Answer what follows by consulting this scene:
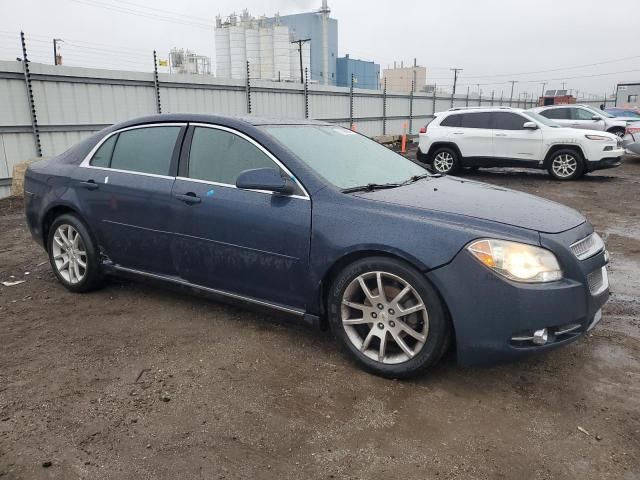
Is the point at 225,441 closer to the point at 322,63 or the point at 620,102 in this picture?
the point at 620,102

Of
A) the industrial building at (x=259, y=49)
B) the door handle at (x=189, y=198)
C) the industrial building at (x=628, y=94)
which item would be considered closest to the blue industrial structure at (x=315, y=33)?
the industrial building at (x=259, y=49)

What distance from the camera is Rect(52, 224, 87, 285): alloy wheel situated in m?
4.48

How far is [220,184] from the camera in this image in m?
3.63

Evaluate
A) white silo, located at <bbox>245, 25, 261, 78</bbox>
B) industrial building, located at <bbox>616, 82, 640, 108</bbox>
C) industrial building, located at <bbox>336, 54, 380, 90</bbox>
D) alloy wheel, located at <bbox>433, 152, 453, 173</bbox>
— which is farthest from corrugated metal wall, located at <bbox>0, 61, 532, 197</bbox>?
industrial building, located at <bbox>336, 54, 380, 90</bbox>

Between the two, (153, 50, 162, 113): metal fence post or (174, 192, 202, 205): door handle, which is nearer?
(174, 192, 202, 205): door handle

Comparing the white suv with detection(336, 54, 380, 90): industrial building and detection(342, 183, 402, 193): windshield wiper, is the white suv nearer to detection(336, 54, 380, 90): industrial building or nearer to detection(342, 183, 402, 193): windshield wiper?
detection(342, 183, 402, 193): windshield wiper

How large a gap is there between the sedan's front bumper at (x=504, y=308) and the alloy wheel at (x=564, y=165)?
34.5 ft

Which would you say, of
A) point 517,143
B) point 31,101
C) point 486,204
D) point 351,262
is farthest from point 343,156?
point 517,143

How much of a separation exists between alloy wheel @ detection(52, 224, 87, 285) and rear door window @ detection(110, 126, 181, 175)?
0.75m

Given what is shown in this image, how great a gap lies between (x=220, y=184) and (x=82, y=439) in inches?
71.0

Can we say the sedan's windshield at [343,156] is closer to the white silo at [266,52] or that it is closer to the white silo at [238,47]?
the white silo at [266,52]

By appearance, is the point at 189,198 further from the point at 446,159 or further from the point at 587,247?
the point at 446,159

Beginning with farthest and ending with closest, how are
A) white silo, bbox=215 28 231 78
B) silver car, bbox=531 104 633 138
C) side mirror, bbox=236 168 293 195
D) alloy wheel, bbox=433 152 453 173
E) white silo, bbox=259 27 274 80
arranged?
1. white silo, bbox=215 28 231 78
2. white silo, bbox=259 27 274 80
3. silver car, bbox=531 104 633 138
4. alloy wheel, bbox=433 152 453 173
5. side mirror, bbox=236 168 293 195

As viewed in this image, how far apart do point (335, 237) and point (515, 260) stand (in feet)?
3.35
